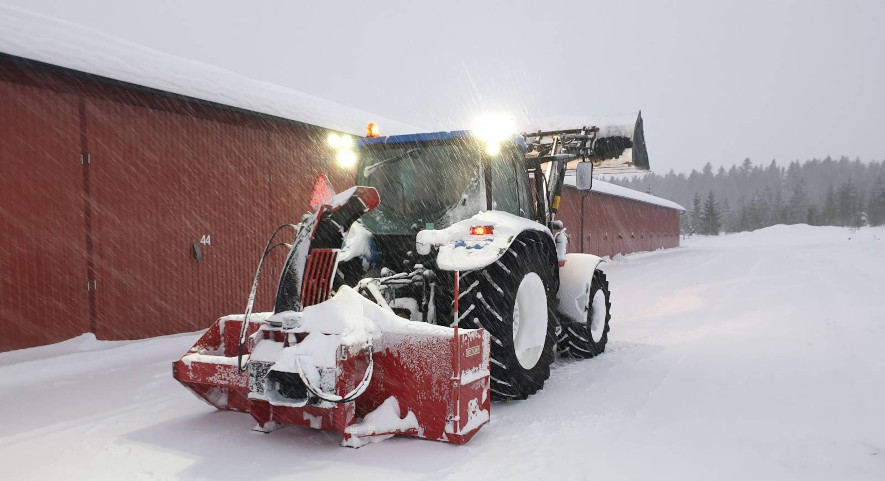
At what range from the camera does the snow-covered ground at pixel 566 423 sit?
3.43 metres

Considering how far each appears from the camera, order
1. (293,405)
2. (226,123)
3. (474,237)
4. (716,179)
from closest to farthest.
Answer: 1. (293,405)
2. (474,237)
3. (226,123)
4. (716,179)

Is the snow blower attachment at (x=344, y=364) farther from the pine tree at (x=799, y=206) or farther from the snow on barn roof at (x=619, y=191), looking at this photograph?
the pine tree at (x=799, y=206)

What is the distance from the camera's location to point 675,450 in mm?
3639

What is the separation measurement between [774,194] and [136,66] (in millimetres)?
156353

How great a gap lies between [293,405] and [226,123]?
645cm

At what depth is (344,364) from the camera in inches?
138

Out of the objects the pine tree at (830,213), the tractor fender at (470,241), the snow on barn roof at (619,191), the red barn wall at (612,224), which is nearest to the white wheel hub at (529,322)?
the tractor fender at (470,241)

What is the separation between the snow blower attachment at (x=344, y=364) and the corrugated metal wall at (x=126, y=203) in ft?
12.3

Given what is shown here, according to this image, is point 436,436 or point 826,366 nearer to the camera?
point 436,436

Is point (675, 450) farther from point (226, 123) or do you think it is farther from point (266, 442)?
point (226, 123)

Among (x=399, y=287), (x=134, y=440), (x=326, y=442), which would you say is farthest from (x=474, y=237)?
(x=134, y=440)

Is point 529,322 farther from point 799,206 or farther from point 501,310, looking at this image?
point 799,206

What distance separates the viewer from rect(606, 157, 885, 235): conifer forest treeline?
102 m

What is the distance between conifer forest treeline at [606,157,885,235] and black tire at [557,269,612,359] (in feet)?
307
